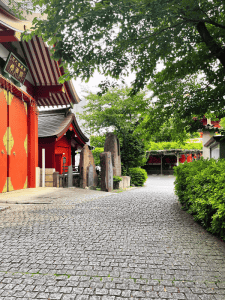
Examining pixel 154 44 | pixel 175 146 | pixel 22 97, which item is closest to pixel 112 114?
pixel 22 97

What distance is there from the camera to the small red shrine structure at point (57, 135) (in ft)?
49.6

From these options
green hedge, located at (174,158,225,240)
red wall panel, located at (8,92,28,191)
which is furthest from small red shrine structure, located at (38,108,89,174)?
green hedge, located at (174,158,225,240)

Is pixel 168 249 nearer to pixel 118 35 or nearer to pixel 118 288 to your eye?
pixel 118 288

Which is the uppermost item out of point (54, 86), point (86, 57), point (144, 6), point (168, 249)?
point (54, 86)

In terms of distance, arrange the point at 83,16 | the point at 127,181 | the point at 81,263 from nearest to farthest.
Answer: the point at 81,263 → the point at 83,16 → the point at 127,181

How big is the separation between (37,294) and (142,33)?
4.68 m

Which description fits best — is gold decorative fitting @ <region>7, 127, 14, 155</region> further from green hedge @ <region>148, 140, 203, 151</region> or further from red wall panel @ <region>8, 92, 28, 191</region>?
green hedge @ <region>148, 140, 203, 151</region>

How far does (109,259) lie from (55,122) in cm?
1439

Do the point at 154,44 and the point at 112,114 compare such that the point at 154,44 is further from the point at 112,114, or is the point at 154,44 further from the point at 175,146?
the point at 175,146

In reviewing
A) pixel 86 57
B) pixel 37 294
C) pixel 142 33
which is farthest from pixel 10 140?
pixel 37 294

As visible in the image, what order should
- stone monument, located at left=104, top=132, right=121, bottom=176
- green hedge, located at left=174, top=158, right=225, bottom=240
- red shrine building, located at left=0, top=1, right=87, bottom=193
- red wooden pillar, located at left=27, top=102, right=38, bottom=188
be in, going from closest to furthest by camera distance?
green hedge, located at left=174, top=158, right=225, bottom=240, red shrine building, located at left=0, top=1, right=87, bottom=193, red wooden pillar, located at left=27, top=102, right=38, bottom=188, stone monument, located at left=104, top=132, right=121, bottom=176

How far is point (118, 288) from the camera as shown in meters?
2.43

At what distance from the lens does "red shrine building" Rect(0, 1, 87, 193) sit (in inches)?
376

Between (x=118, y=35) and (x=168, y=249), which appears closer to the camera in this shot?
(x=168, y=249)
